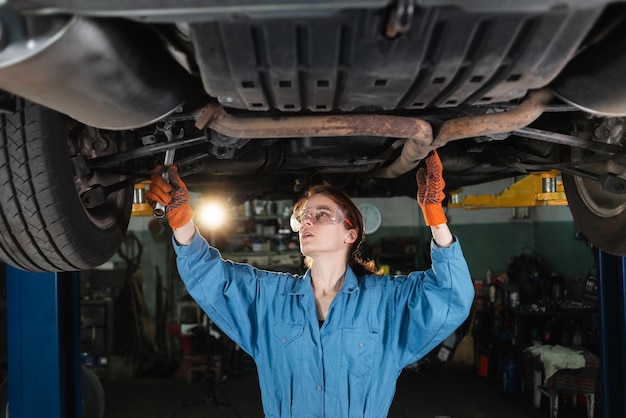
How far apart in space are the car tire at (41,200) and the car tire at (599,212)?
1535mm

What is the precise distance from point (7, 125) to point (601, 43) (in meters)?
1.25

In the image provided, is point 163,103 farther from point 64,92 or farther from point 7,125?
point 7,125

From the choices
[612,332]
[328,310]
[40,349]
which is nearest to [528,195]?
[612,332]

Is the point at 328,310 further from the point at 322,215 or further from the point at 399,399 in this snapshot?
the point at 399,399

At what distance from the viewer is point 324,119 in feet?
3.34

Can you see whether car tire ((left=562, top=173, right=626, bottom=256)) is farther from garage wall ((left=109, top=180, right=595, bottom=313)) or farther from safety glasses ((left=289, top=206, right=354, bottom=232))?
garage wall ((left=109, top=180, right=595, bottom=313))

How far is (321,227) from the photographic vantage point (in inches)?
63.1

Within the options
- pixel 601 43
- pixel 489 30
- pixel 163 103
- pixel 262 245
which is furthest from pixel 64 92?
pixel 262 245

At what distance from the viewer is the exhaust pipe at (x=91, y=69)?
64cm

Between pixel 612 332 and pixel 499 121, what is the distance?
2177 millimetres

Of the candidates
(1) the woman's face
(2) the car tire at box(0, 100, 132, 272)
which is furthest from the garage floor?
(2) the car tire at box(0, 100, 132, 272)

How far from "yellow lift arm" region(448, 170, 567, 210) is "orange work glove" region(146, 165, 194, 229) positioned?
70.6 inches

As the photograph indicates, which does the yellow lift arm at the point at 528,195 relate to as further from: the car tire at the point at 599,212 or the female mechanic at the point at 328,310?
the female mechanic at the point at 328,310

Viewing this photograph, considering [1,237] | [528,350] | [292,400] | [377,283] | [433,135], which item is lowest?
[528,350]
